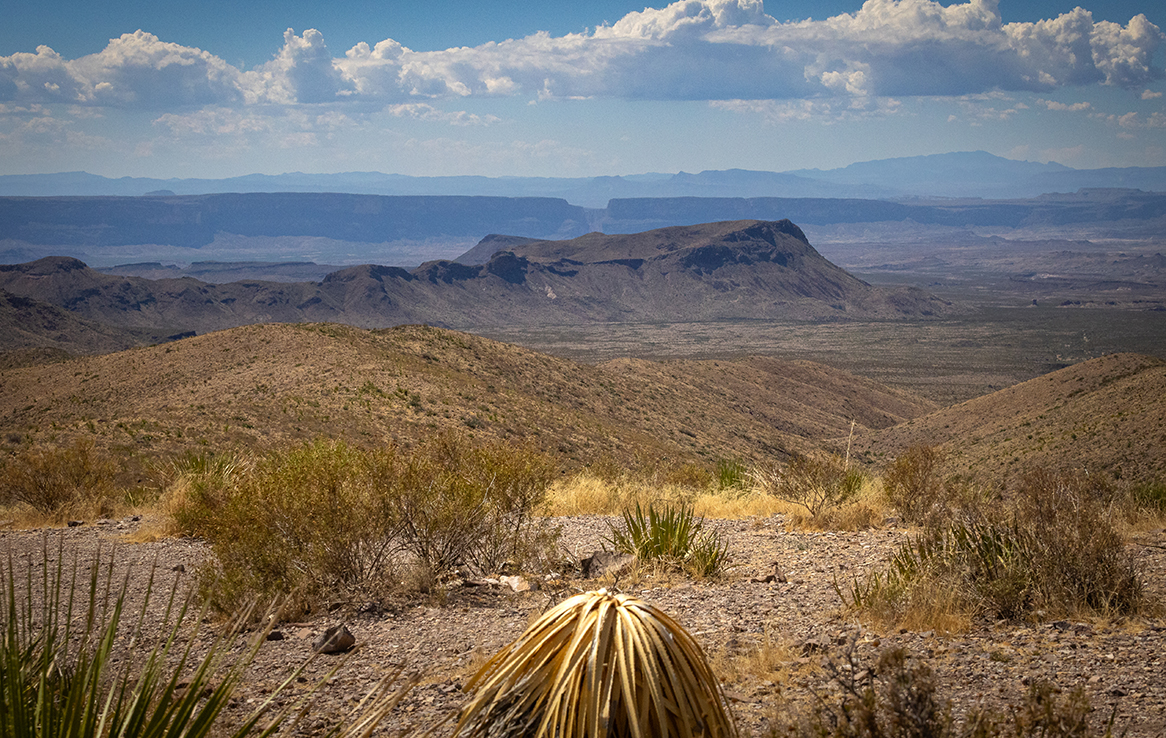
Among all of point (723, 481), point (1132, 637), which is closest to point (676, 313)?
point (723, 481)

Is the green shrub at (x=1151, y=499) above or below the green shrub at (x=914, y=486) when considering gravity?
below

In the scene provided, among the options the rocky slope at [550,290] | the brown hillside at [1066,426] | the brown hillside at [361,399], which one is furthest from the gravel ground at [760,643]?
the rocky slope at [550,290]

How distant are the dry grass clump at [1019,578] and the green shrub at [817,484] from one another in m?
3.40

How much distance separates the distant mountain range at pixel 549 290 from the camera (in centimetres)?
11262

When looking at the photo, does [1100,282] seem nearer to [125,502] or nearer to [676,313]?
[676,313]

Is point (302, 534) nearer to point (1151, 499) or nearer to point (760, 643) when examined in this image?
point (760, 643)

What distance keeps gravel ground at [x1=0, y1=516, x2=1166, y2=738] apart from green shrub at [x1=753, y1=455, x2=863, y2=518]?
233cm

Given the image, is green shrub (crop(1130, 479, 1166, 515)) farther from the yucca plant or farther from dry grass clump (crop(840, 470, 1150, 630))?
the yucca plant

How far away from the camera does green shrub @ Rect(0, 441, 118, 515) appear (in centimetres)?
1109

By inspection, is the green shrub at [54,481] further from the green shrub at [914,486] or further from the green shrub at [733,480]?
the green shrub at [914,486]

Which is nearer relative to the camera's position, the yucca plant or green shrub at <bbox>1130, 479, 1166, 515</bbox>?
the yucca plant

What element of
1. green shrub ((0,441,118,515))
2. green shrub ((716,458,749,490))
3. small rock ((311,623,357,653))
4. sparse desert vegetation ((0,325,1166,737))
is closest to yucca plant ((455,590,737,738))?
sparse desert vegetation ((0,325,1166,737))

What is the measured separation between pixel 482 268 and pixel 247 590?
13527 cm

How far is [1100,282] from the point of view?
507ft
